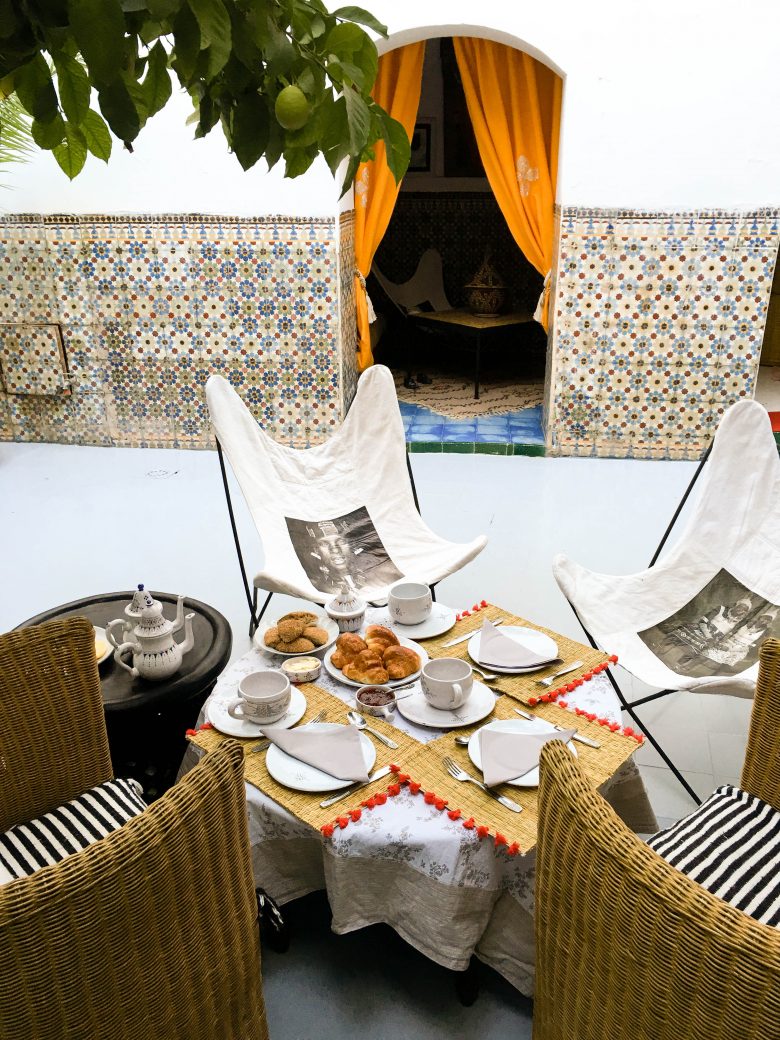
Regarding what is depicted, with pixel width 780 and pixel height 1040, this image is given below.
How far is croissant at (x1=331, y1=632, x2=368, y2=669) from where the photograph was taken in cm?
212

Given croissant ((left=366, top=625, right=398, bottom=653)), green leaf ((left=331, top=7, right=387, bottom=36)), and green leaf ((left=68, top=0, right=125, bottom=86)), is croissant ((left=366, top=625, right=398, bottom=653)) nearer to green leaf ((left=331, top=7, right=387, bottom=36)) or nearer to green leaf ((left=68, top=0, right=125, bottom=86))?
green leaf ((left=331, top=7, right=387, bottom=36))

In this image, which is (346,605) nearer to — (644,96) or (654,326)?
(654,326)

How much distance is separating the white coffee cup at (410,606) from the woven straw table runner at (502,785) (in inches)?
16.1

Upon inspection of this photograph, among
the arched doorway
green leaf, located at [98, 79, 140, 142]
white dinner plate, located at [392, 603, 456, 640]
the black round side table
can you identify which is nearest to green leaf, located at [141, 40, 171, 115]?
green leaf, located at [98, 79, 140, 142]

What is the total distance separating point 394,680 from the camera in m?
2.06

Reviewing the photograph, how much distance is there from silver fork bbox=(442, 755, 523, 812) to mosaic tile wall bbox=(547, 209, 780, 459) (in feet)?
11.6

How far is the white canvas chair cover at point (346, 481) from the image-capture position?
2951 millimetres

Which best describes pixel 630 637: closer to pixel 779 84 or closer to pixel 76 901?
pixel 76 901

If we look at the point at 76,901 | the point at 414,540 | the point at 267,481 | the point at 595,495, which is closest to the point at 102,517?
the point at 267,481

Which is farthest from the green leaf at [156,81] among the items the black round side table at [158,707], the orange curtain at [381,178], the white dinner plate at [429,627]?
the orange curtain at [381,178]

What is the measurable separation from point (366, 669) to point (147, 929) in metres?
0.98

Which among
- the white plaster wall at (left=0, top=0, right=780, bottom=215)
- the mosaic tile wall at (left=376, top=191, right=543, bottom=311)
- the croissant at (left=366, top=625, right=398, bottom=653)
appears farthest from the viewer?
the mosaic tile wall at (left=376, top=191, right=543, bottom=311)

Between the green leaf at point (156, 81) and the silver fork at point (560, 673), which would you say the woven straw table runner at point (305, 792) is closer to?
the silver fork at point (560, 673)

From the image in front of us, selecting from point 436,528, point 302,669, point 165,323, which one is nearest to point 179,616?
point 302,669
